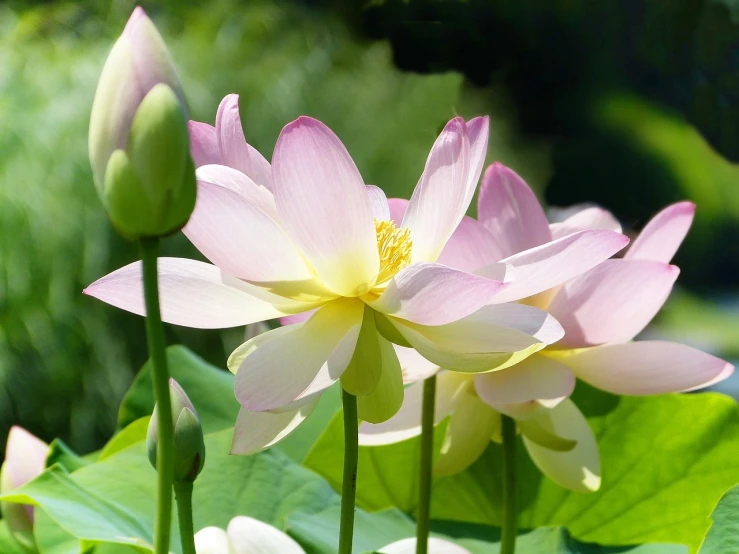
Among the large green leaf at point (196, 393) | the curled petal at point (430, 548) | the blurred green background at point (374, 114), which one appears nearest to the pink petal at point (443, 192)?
the curled petal at point (430, 548)

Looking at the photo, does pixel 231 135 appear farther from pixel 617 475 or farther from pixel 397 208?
pixel 617 475

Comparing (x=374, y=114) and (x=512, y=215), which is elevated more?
(x=512, y=215)

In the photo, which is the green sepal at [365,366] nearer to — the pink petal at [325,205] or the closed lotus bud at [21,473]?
the pink petal at [325,205]

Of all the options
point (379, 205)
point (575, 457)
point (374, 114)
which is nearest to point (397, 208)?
point (379, 205)

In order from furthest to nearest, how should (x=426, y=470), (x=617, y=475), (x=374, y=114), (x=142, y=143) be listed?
(x=374, y=114) < (x=617, y=475) < (x=426, y=470) < (x=142, y=143)

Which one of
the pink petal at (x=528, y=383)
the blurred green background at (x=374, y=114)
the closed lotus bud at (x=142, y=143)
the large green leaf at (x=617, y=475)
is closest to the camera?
the closed lotus bud at (x=142, y=143)

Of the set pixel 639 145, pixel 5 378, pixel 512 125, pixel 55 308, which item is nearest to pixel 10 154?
pixel 55 308
